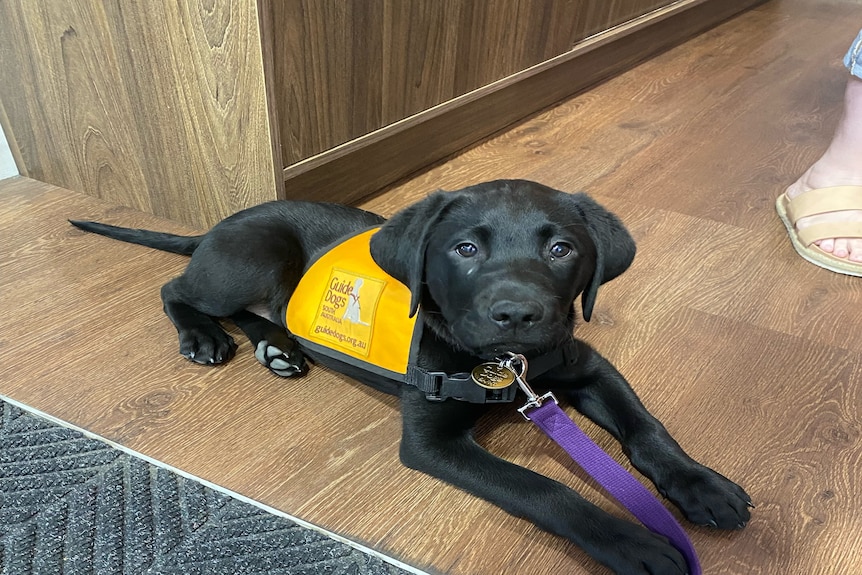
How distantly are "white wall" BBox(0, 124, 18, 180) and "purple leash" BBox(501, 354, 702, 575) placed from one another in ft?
7.43

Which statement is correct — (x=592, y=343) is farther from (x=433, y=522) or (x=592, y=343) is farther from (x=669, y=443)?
(x=433, y=522)

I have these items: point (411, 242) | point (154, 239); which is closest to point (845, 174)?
point (411, 242)

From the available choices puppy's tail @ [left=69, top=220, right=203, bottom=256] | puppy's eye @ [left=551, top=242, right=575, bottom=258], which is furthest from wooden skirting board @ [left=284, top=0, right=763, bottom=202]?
puppy's eye @ [left=551, top=242, right=575, bottom=258]

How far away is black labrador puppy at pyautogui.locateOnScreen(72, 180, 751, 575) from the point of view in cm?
121

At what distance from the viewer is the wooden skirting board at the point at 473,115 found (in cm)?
239

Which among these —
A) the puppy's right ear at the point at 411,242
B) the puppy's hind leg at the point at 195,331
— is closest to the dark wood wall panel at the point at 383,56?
the puppy's hind leg at the point at 195,331

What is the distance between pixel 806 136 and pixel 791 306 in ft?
5.20

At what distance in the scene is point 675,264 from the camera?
2.23 meters

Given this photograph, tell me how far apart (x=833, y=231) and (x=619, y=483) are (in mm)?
1489

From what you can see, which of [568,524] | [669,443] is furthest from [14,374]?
[669,443]

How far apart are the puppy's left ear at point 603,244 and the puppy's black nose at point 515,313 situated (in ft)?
0.77

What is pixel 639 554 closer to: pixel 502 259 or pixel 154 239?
pixel 502 259

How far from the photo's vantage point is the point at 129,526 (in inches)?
51.3

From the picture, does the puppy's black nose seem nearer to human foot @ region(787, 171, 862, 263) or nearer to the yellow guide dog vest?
the yellow guide dog vest
